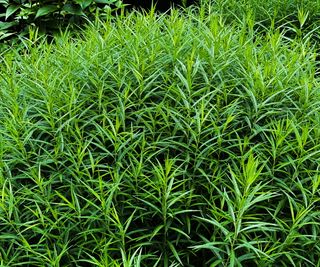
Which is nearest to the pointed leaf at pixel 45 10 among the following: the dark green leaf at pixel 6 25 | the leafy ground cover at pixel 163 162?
the dark green leaf at pixel 6 25

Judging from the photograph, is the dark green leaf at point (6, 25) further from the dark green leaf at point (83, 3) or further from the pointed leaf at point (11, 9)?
the dark green leaf at point (83, 3)

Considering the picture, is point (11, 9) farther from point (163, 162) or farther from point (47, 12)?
point (163, 162)

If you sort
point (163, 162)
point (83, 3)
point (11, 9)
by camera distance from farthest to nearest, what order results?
point (11, 9), point (83, 3), point (163, 162)

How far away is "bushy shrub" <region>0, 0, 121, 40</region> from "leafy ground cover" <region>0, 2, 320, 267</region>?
183 centimetres

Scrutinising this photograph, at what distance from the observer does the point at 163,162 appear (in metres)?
2.17

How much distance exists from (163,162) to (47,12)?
2493 mm

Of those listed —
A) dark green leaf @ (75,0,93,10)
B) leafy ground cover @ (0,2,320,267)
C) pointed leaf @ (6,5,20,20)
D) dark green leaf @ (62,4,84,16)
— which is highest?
leafy ground cover @ (0,2,320,267)

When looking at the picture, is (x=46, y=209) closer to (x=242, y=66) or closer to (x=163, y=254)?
(x=163, y=254)

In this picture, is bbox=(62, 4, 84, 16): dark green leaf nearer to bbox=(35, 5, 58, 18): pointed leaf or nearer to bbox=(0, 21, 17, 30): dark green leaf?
bbox=(35, 5, 58, 18): pointed leaf

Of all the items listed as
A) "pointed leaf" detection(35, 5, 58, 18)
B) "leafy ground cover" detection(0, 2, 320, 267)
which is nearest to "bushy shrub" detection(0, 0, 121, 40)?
"pointed leaf" detection(35, 5, 58, 18)

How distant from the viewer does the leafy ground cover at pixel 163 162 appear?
6.31 ft

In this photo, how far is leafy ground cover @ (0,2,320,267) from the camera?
192 cm

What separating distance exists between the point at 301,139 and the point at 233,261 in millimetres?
554

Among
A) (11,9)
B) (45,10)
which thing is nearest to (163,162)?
(45,10)
